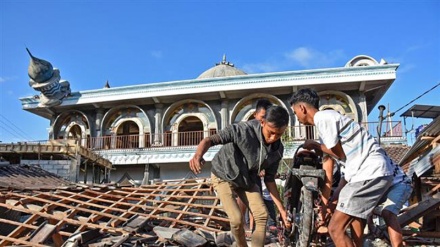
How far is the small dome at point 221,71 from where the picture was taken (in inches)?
811

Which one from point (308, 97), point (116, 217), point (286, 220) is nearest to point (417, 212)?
point (286, 220)

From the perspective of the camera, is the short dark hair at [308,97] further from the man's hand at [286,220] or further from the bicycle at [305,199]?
the man's hand at [286,220]

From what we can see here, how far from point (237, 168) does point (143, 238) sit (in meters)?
1.66

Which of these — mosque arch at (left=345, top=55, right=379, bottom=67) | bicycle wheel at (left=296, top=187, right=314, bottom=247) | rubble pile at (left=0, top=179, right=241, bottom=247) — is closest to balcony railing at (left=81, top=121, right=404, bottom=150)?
mosque arch at (left=345, top=55, right=379, bottom=67)

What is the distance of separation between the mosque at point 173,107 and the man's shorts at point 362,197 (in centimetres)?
1223

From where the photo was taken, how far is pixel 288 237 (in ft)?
11.5

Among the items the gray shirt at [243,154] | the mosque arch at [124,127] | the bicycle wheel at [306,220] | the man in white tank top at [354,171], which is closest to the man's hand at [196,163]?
the gray shirt at [243,154]

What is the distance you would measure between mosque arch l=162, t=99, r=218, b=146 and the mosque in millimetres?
47

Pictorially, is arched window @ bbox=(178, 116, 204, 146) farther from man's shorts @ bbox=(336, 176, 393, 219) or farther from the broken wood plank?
man's shorts @ bbox=(336, 176, 393, 219)

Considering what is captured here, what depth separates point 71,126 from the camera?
1966cm

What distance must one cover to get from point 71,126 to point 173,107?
19.4 feet

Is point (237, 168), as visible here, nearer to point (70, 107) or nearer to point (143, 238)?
point (143, 238)

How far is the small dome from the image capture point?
67.6 feet

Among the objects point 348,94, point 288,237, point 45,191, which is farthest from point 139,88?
point 288,237
